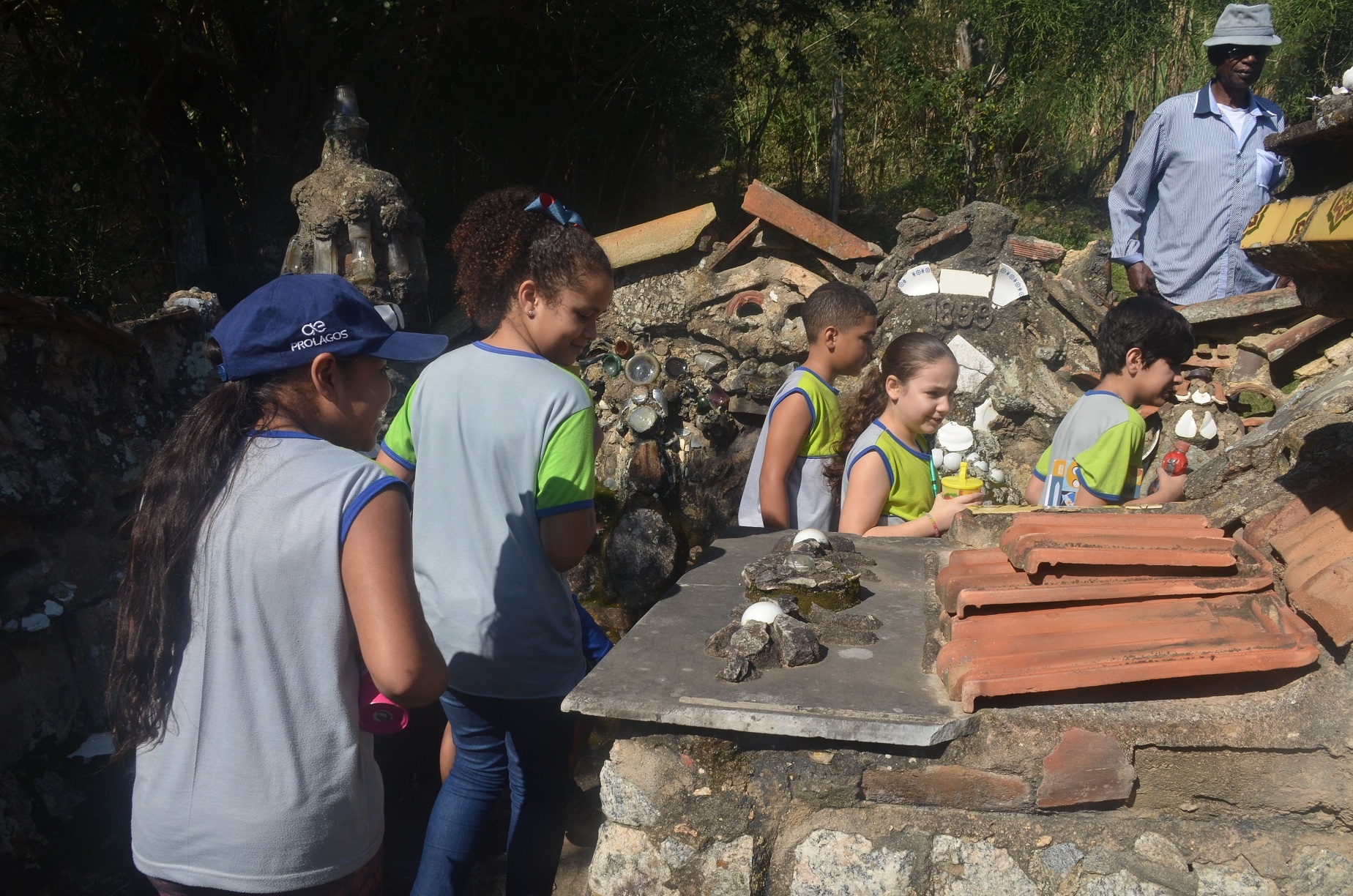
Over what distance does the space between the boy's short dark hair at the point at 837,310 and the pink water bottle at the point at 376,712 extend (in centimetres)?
203

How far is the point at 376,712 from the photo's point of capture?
1.57m

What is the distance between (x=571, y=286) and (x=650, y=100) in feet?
21.1

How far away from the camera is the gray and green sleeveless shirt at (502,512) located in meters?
2.10

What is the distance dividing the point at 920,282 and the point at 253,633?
463 cm

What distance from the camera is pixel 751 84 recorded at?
10.0 metres

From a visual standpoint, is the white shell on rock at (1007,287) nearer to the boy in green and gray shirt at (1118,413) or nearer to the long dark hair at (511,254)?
the boy in green and gray shirt at (1118,413)

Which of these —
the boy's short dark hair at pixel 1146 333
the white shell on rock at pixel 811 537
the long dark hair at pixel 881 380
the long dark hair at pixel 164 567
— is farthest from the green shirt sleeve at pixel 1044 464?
the long dark hair at pixel 164 567

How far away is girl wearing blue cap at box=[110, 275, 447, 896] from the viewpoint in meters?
1.46

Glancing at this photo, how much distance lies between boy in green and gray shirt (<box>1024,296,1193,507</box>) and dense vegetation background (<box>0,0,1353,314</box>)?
3970 mm

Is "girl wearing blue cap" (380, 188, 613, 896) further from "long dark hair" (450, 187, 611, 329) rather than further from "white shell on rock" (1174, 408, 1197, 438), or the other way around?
"white shell on rock" (1174, 408, 1197, 438)

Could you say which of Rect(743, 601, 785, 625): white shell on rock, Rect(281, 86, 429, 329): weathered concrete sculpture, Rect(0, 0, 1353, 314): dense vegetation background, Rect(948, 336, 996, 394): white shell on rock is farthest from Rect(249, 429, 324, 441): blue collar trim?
Rect(0, 0, 1353, 314): dense vegetation background

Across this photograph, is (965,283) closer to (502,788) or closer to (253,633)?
(502,788)

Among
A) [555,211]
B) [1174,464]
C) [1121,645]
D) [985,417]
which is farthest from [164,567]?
[985,417]

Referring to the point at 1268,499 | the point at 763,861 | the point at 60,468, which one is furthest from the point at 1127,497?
the point at 60,468
